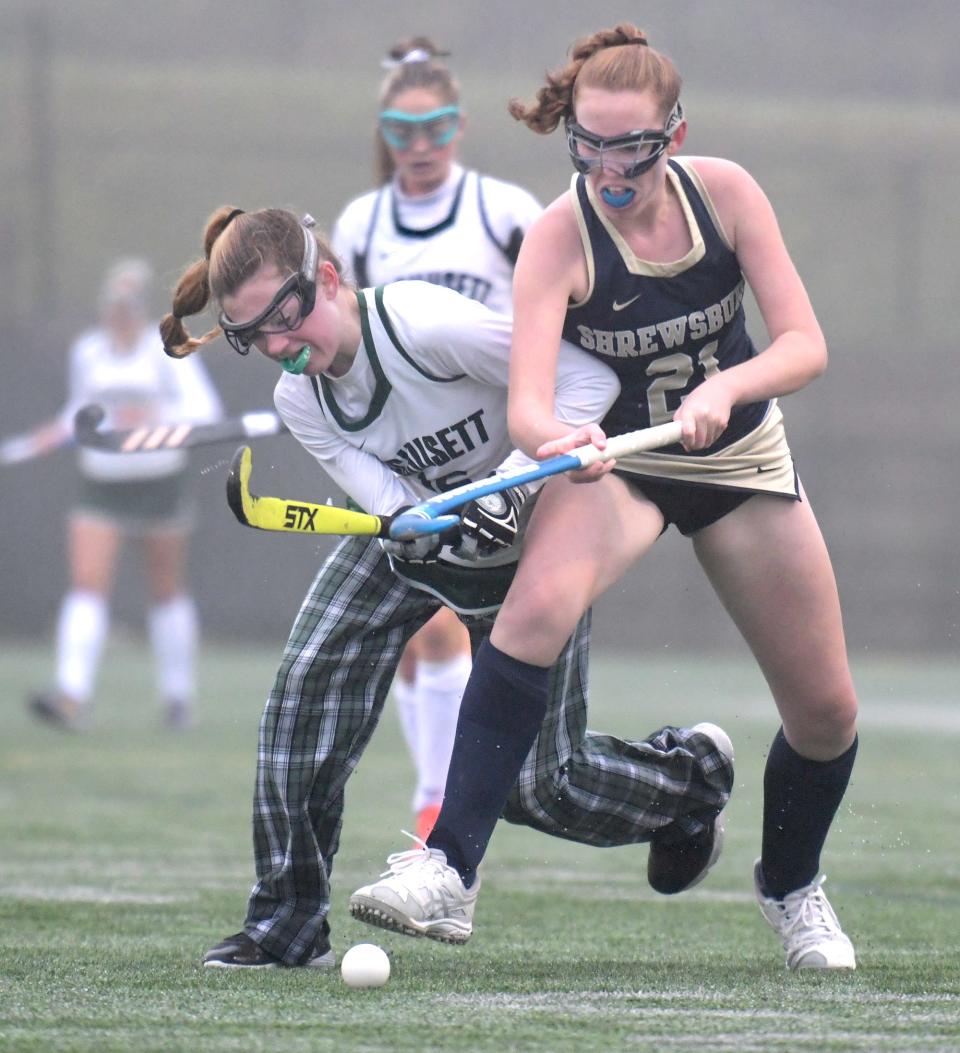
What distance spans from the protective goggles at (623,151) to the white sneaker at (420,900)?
1.01 meters

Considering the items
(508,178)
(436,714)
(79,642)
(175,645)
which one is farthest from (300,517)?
(508,178)

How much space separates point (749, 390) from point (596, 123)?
17.3 inches

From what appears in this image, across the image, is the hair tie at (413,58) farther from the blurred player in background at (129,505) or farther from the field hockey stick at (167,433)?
the blurred player in background at (129,505)

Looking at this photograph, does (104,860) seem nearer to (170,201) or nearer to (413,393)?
(413,393)

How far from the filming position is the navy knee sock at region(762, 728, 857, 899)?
325 cm

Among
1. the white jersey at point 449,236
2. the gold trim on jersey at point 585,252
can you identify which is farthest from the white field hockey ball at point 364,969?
the white jersey at point 449,236

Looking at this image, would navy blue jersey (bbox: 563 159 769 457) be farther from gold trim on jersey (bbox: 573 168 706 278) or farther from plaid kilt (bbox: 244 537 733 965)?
plaid kilt (bbox: 244 537 733 965)

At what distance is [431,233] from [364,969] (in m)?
2.20

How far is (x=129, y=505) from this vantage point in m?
8.30

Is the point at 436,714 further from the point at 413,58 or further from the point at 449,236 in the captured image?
the point at 413,58

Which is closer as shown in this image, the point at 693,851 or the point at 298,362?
the point at 298,362

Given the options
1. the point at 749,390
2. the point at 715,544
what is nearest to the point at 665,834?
the point at 715,544

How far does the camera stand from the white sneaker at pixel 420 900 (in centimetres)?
273

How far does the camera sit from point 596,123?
2855mm
